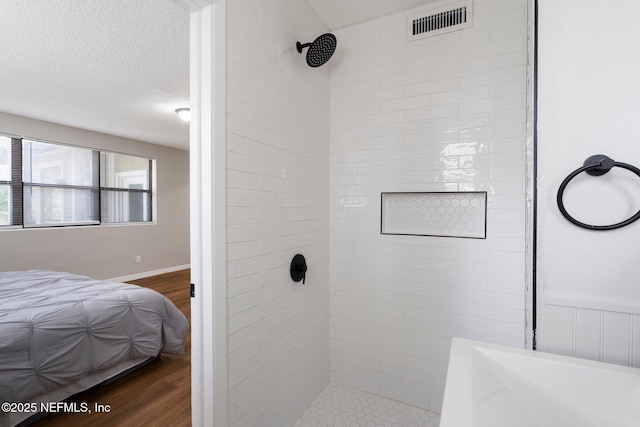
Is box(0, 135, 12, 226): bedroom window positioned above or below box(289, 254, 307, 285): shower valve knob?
above

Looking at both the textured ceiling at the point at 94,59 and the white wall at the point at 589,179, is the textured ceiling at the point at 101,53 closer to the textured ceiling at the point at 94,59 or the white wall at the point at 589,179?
the textured ceiling at the point at 94,59

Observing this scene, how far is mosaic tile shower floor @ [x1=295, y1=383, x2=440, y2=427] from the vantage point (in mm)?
1769

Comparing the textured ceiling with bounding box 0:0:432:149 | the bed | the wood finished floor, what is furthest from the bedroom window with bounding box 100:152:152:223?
the wood finished floor

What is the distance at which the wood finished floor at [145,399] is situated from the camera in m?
1.79

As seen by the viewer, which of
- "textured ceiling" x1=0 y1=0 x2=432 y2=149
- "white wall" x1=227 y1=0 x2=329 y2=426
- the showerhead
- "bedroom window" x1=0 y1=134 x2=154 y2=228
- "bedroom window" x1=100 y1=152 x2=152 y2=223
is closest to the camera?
"white wall" x1=227 y1=0 x2=329 y2=426

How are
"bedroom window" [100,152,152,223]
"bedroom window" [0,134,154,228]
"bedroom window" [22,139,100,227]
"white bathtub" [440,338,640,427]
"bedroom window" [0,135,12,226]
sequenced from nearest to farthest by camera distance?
1. "white bathtub" [440,338,640,427]
2. "bedroom window" [0,135,12,226]
3. "bedroom window" [0,134,154,228]
4. "bedroom window" [22,139,100,227]
5. "bedroom window" [100,152,152,223]

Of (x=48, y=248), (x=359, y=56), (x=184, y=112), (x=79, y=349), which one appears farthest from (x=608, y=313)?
(x=48, y=248)

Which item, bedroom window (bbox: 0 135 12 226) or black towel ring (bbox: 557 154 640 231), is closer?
black towel ring (bbox: 557 154 640 231)

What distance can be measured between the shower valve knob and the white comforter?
1.48 metres

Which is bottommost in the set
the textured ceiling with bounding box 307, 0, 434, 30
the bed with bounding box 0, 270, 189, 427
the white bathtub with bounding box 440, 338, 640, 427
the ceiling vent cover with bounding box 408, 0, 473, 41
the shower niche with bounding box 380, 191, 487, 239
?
the bed with bounding box 0, 270, 189, 427

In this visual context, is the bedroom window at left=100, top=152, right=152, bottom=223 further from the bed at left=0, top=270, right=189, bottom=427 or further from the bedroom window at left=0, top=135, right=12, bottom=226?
the bed at left=0, top=270, right=189, bottom=427

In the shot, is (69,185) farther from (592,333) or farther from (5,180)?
(592,333)

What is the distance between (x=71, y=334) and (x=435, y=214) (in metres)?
2.54

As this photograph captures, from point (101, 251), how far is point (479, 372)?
5537 mm
